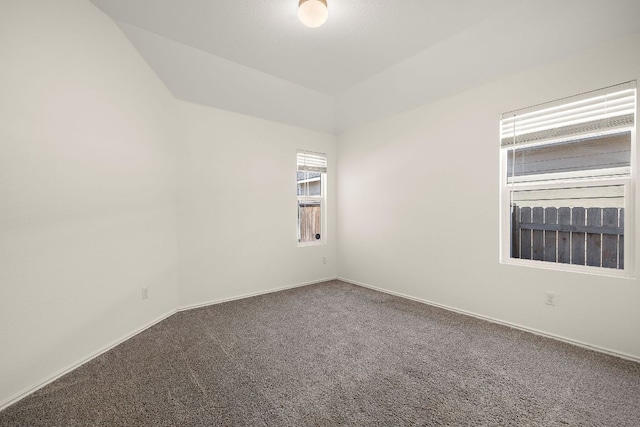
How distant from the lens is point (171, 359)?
6.79ft

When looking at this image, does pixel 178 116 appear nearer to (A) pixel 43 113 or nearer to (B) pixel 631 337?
(A) pixel 43 113

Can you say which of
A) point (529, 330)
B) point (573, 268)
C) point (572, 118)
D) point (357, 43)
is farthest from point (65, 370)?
point (572, 118)

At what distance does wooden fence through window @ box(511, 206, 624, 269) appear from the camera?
218 centimetres

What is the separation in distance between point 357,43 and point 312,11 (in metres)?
0.82

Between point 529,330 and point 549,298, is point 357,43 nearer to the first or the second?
point 549,298

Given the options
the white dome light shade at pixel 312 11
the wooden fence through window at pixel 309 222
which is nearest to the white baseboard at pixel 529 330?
the wooden fence through window at pixel 309 222

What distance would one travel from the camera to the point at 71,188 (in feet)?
6.44

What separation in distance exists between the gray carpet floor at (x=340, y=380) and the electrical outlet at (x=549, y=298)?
13.0 inches

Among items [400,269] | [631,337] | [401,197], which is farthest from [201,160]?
[631,337]

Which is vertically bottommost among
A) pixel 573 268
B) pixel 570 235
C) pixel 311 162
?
pixel 573 268

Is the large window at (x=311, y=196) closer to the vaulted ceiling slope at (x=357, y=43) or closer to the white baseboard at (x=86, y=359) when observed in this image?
the vaulted ceiling slope at (x=357, y=43)

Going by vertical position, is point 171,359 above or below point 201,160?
below

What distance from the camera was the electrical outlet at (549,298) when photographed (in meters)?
2.32

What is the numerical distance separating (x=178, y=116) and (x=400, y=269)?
332 cm
